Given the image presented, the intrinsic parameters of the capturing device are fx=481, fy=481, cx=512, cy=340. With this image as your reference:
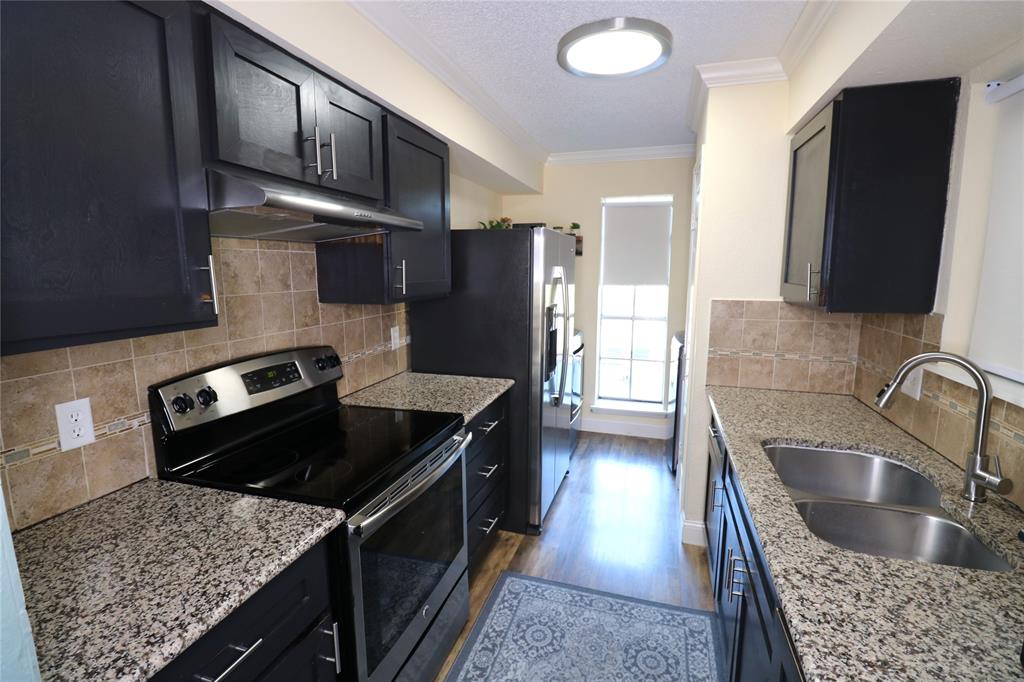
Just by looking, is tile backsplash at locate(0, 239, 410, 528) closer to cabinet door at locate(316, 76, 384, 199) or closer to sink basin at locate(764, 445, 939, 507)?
cabinet door at locate(316, 76, 384, 199)

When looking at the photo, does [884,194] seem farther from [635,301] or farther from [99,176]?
[635,301]

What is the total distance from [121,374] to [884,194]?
2.47 meters

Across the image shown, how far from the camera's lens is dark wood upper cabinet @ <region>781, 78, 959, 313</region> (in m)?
1.60

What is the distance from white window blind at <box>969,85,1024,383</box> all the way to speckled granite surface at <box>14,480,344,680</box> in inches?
71.1

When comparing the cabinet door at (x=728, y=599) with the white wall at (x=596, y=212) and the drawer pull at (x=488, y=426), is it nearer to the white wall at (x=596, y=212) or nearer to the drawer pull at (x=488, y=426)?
the drawer pull at (x=488, y=426)

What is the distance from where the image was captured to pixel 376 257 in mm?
1996

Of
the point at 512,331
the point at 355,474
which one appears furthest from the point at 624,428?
the point at 355,474

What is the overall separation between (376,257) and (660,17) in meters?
1.44

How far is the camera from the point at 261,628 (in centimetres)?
103

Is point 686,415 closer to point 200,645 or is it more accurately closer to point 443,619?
point 443,619

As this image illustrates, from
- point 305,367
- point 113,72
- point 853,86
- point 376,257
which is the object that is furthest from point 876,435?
point 113,72

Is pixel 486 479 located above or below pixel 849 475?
below

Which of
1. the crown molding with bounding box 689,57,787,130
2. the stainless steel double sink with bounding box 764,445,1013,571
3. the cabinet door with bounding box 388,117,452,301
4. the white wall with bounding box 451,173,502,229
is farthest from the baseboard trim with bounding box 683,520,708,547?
the white wall with bounding box 451,173,502,229

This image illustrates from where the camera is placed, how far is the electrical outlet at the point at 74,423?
1.20 metres
